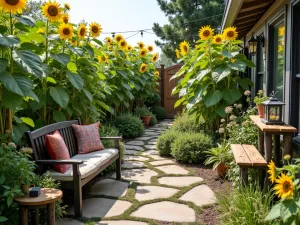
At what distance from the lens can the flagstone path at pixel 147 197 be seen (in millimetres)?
2775

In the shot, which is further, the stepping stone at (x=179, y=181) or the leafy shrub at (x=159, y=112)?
the leafy shrub at (x=159, y=112)

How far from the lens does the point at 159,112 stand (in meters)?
10.5

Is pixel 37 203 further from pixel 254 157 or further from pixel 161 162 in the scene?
pixel 161 162

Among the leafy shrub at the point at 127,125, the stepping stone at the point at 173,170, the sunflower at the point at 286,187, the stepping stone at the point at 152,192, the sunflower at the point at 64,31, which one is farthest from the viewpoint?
the leafy shrub at the point at 127,125

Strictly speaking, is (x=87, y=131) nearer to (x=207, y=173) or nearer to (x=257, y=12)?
(x=207, y=173)

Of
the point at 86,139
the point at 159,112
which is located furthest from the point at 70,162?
the point at 159,112

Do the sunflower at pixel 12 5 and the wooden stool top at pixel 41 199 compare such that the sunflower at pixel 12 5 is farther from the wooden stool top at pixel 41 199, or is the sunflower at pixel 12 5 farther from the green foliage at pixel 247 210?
the green foliage at pixel 247 210

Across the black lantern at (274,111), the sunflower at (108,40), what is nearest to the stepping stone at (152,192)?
the black lantern at (274,111)

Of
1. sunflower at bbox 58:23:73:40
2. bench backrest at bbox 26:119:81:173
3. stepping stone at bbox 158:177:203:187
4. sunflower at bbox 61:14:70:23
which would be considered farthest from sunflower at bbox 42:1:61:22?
stepping stone at bbox 158:177:203:187

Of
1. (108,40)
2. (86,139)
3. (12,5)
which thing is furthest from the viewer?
(108,40)

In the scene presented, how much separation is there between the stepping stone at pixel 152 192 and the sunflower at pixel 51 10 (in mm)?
2013

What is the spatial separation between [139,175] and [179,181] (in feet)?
1.84

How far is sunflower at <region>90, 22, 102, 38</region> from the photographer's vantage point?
4078 mm

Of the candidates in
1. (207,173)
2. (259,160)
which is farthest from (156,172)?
(259,160)
